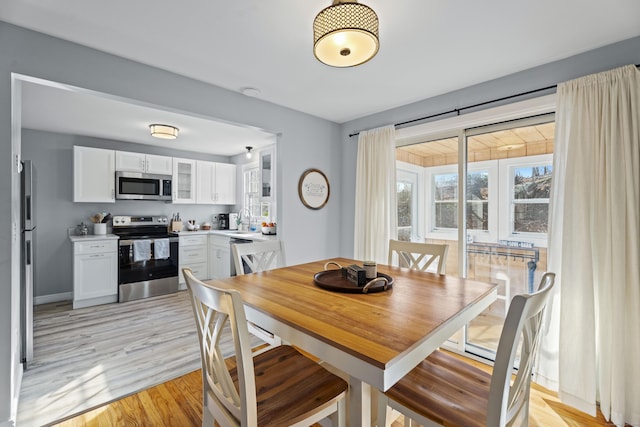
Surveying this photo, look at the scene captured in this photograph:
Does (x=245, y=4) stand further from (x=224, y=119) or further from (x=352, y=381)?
(x=352, y=381)

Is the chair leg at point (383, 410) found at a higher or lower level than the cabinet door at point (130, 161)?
lower

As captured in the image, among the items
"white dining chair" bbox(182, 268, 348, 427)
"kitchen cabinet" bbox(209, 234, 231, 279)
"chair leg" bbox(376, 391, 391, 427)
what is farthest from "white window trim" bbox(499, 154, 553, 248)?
"kitchen cabinet" bbox(209, 234, 231, 279)

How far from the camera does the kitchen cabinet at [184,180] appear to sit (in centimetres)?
504

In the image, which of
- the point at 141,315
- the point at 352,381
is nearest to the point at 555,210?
the point at 352,381

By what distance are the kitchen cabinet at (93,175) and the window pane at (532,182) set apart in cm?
516

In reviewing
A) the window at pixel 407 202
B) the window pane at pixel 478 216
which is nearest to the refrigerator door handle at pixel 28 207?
the window at pixel 407 202

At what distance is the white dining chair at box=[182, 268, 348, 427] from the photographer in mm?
1007

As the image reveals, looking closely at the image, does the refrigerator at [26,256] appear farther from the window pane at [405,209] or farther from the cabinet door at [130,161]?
the window pane at [405,209]

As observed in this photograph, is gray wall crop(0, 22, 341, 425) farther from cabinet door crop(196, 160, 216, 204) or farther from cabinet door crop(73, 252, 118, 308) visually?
cabinet door crop(196, 160, 216, 204)

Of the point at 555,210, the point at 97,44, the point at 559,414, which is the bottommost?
the point at 559,414

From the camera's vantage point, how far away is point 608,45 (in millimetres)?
1999

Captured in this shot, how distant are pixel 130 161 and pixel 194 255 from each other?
178 cm

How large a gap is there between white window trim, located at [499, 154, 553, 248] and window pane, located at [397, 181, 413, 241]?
874 millimetres

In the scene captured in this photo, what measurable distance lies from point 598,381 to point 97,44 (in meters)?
4.09
